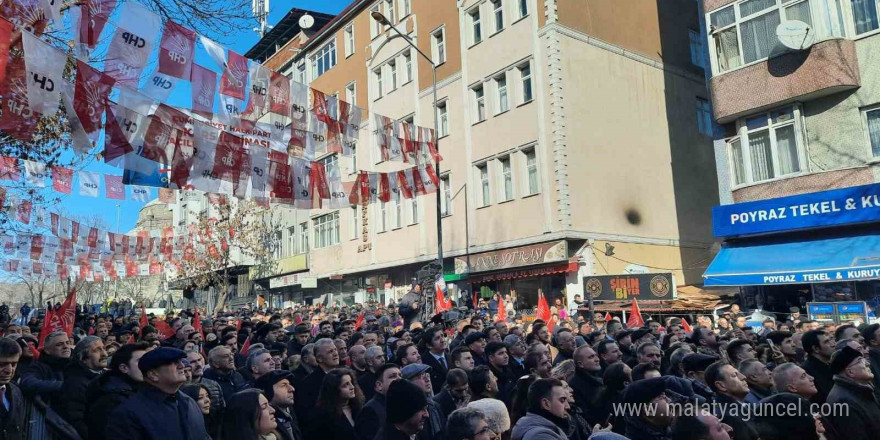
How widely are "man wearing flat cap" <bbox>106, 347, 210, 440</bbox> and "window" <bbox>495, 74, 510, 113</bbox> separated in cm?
2142

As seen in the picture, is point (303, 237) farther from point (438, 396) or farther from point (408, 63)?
point (438, 396)

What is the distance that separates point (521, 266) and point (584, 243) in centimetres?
242

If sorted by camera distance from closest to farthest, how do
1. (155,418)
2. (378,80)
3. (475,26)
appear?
(155,418)
(475,26)
(378,80)

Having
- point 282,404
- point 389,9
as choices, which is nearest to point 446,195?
point 389,9

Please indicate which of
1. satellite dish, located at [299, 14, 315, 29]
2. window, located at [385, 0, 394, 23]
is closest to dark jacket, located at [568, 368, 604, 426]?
window, located at [385, 0, 394, 23]

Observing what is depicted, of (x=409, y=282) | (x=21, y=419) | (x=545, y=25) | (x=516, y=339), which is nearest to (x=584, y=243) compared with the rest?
(x=545, y=25)

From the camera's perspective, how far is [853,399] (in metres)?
4.69

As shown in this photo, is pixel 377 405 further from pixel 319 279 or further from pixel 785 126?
pixel 319 279

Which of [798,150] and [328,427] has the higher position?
[798,150]

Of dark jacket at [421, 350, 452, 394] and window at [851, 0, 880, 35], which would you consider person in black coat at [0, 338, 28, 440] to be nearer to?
dark jacket at [421, 350, 452, 394]

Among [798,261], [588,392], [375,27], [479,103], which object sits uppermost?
[375,27]

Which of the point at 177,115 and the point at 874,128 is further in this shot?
the point at 874,128

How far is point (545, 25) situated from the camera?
22.9 m

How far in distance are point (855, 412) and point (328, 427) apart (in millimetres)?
3940
